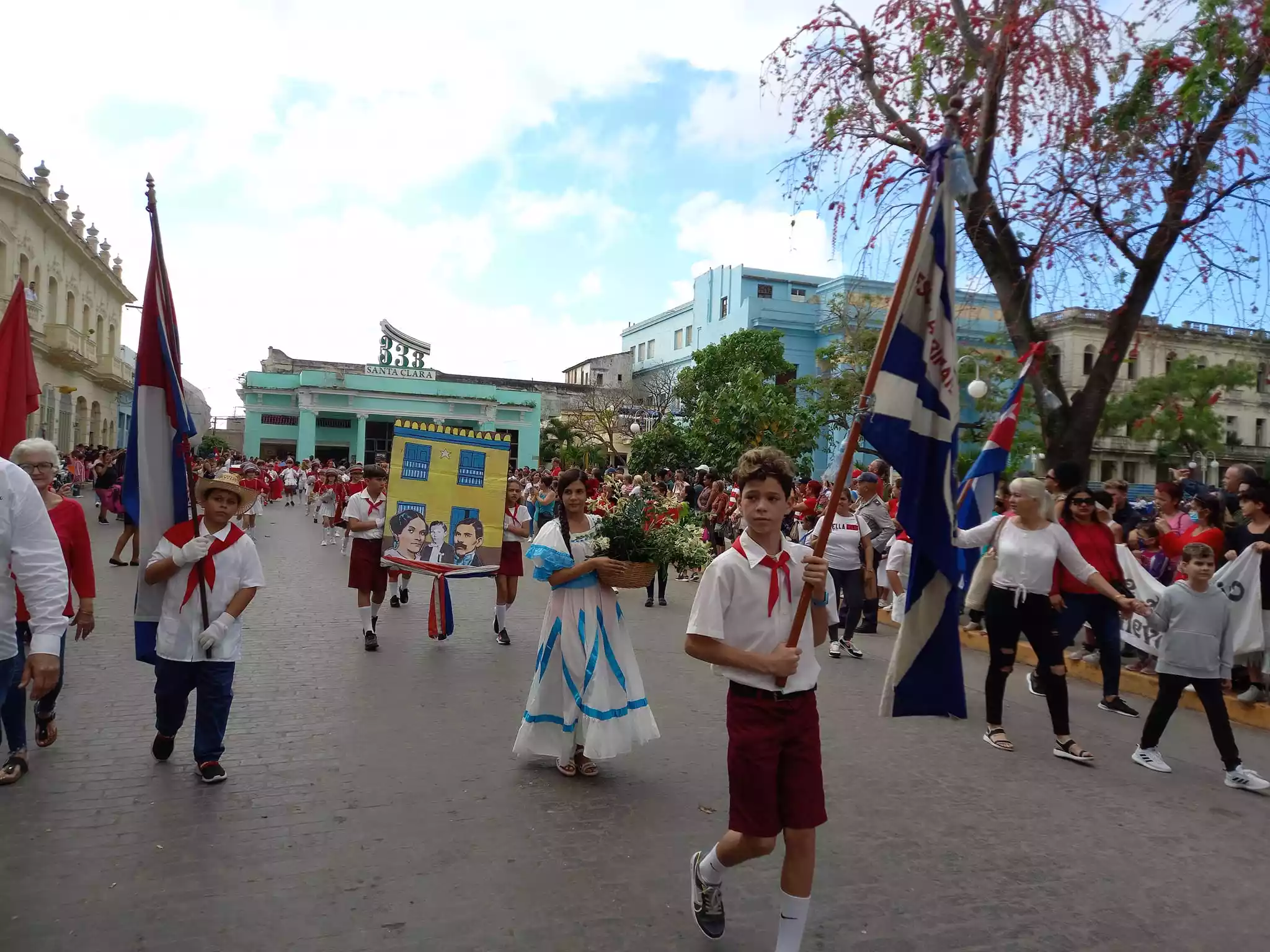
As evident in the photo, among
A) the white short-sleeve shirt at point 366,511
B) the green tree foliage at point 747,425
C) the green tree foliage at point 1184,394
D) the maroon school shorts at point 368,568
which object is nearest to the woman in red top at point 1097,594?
the maroon school shorts at point 368,568

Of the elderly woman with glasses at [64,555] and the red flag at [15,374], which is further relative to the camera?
the red flag at [15,374]

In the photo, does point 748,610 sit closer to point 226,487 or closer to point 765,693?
point 765,693

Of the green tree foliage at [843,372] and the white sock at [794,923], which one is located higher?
the green tree foliage at [843,372]

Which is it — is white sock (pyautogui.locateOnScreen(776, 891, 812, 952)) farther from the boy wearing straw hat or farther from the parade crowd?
the boy wearing straw hat

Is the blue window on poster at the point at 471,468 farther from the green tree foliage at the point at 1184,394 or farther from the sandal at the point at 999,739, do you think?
the green tree foliage at the point at 1184,394

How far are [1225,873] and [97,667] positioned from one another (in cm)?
774

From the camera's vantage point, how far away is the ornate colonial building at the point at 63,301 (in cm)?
3173

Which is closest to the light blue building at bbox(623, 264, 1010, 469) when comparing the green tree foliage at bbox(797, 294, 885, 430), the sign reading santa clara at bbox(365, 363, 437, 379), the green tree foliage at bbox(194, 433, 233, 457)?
the green tree foliage at bbox(797, 294, 885, 430)

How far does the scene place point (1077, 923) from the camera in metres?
3.80

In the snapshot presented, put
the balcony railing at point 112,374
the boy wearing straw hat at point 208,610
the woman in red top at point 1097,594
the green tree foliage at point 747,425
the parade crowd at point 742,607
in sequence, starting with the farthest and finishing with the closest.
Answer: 1. the balcony railing at point 112,374
2. the green tree foliage at point 747,425
3. the woman in red top at point 1097,594
4. the boy wearing straw hat at point 208,610
5. the parade crowd at point 742,607

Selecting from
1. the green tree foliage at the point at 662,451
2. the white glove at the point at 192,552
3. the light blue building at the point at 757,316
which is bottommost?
the white glove at the point at 192,552

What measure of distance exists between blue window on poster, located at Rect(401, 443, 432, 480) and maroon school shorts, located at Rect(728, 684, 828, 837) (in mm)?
6363

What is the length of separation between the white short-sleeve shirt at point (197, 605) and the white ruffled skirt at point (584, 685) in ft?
5.44

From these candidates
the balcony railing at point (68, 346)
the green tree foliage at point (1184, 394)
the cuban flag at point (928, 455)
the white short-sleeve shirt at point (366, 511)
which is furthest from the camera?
the balcony railing at point (68, 346)
